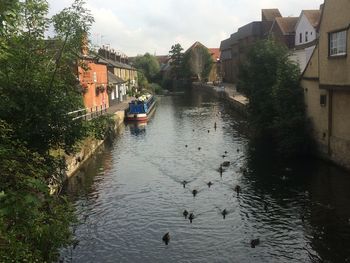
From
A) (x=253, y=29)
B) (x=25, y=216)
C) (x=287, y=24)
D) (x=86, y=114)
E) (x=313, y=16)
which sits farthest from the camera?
(x=253, y=29)

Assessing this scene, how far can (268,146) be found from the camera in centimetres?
3241

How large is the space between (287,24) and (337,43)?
45.6 metres

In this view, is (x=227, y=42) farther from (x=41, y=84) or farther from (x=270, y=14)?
(x=41, y=84)

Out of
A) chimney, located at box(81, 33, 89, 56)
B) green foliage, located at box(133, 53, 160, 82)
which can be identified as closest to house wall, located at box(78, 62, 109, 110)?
chimney, located at box(81, 33, 89, 56)

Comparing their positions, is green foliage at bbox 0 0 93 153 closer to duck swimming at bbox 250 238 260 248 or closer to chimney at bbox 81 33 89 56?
chimney at bbox 81 33 89 56

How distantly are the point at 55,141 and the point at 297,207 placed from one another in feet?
37.3

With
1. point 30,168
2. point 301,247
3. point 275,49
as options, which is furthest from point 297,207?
point 275,49

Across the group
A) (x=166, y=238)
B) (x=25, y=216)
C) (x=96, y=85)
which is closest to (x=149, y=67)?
(x=96, y=85)

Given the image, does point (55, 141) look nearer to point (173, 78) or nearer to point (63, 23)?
point (63, 23)

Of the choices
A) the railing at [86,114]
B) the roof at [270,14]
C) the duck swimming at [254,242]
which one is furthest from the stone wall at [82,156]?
the roof at [270,14]

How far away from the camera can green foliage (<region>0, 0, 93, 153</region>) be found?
11.6 meters

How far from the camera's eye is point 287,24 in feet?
216

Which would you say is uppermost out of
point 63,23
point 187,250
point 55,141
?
point 63,23

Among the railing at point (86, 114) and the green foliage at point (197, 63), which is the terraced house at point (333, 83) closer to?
the railing at point (86, 114)
